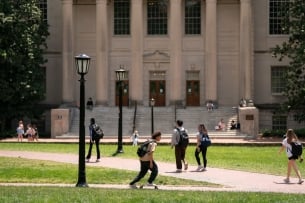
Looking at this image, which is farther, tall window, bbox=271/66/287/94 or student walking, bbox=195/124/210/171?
tall window, bbox=271/66/287/94

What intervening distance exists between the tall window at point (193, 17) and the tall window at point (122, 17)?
4790 millimetres

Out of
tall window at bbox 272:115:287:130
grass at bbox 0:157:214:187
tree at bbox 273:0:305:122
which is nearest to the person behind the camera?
grass at bbox 0:157:214:187

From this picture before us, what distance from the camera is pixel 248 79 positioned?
55.2 meters

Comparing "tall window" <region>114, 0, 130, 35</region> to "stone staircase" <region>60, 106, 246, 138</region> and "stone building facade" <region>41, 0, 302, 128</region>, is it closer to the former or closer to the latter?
"stone building facade" <region>41, 0, 302, 128</region>

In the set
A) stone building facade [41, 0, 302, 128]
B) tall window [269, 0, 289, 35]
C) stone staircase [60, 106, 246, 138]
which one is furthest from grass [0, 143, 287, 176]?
tall window [269, 0, 289, 35]

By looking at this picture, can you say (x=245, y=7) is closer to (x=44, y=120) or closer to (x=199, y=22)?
(x=199, y=22)

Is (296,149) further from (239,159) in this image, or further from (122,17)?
(122,17)

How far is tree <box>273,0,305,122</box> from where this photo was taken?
49094 millimetres

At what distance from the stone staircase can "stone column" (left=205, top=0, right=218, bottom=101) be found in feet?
5.44

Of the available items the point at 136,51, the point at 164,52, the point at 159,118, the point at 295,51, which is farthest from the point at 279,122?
the point at 136,51

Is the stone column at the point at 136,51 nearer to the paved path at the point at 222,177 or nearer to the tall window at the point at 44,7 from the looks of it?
the tall window at the point at 44,7

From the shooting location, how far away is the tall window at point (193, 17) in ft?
188

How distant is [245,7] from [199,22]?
167 inches

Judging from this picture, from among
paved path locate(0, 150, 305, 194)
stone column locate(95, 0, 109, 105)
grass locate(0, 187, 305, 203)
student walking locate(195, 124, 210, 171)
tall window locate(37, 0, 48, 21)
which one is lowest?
paved path locate(0, 150, 305, 194)
